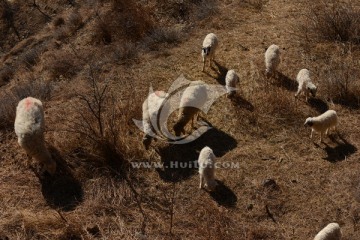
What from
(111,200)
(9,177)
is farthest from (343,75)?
(9,177)

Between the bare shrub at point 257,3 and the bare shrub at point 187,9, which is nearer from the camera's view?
the bare shrub at point 257,3

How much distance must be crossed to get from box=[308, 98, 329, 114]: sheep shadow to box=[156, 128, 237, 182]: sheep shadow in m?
1.84

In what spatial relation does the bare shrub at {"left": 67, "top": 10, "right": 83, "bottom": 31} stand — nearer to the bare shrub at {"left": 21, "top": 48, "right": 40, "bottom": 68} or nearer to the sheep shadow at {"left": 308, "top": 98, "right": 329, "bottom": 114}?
the bare shrub at {"left": 21, "top": 48, "right": 40, "bottom": 68}

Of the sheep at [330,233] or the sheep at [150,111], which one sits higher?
the sheep at [150,111]

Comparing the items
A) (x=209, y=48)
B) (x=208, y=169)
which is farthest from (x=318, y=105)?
(x=208, y=169)

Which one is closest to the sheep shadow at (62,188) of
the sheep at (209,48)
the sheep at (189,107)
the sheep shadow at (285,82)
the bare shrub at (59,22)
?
the sheep at (189,107)

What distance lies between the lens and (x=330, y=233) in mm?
5680

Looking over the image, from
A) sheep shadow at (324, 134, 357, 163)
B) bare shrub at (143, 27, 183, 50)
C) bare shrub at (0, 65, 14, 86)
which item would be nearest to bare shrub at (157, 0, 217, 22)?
bare shrub at (143, 27, 183, 50)

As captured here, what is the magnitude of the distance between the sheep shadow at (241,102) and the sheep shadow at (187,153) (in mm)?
819

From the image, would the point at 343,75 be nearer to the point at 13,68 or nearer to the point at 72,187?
the point at 72,187

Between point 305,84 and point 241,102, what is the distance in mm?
1262

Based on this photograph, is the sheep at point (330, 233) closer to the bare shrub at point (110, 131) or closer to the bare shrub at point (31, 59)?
the bare shrub at point (110, 131)

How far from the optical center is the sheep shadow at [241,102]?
8.43 m

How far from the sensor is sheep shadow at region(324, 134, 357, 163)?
7254mm
